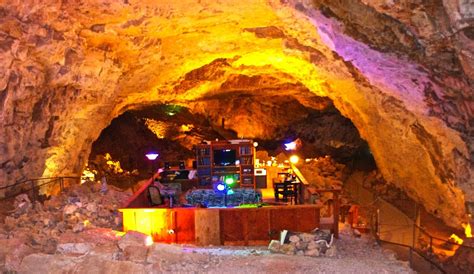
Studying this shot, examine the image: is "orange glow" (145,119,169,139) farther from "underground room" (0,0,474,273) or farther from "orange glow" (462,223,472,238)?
"orange glow" (462,223,472,238)

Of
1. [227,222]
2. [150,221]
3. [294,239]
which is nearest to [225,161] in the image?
[227,222]

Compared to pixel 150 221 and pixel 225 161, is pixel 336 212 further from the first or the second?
pixel 225 161

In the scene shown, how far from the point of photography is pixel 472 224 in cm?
1203

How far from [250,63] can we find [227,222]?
7.15 meters

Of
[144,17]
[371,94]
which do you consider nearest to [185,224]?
[144,17]

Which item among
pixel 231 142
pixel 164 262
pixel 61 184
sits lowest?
pixel 164 262

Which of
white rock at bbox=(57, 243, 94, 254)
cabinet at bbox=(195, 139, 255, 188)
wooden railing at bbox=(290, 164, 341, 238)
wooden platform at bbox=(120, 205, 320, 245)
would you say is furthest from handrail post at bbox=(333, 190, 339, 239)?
white rock at bbox=(57, 243, 94, 254)

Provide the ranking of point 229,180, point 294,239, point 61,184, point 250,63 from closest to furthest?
point 294,239, point 61,184, point 229,180, point 250,63

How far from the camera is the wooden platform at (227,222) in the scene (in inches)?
482

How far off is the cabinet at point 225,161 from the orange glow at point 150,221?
17.2 feet

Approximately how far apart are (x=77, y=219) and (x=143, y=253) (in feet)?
12.0

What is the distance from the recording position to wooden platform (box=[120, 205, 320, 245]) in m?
12.2

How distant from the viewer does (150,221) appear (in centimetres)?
1239

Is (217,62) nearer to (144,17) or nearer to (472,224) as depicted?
(144,17)
